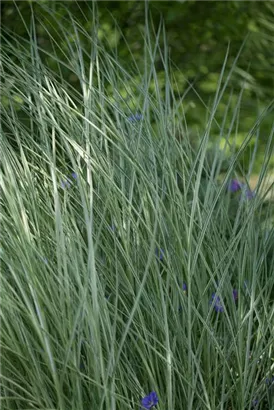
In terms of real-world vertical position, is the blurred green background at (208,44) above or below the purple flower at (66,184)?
below

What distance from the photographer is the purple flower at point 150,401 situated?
71.9 inches

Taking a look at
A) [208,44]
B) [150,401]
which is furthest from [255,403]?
[208,44]

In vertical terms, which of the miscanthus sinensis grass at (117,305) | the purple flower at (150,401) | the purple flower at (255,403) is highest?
the miscanthus sinensis grass at (117,305)

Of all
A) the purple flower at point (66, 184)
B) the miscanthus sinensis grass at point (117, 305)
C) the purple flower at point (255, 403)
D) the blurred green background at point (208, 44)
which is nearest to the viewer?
the miscanthus sinensis grass at point (117, 305)

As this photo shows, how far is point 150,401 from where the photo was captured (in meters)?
1.84

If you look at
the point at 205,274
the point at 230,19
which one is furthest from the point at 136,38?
the point at 205,274

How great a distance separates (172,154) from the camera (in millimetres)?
2418

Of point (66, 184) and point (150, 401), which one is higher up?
point (66, 184)

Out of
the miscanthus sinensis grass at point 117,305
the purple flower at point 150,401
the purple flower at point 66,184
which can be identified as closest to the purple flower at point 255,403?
the miscanthus sinensis grass at point 117,305

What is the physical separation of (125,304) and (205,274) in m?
0.25

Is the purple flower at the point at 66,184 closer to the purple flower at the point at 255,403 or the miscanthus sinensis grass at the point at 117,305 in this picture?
the miscanthus sinensis grass at the point at 117,305

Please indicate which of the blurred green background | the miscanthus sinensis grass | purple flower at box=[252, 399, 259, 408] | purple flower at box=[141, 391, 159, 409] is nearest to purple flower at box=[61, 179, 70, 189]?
the miscanthus sinensis grass

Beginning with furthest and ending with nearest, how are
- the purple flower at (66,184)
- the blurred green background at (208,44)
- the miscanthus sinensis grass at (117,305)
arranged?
the blurred green background at (208,44) < the purple flower at (66,184) < the miscanthus sinensis grass at (117,305)

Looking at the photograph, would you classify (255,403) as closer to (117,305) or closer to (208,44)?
(117,305)
